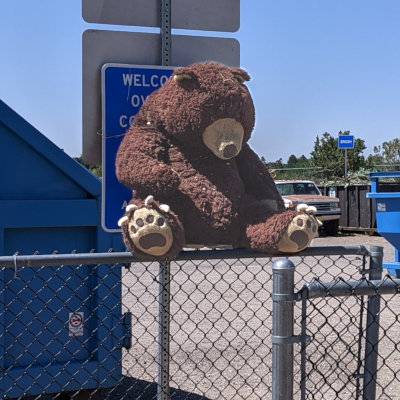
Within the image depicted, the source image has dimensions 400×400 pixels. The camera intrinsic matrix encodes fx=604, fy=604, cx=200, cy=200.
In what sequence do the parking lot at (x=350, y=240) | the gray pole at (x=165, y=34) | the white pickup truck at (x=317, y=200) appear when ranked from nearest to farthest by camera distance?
the gray pole at (x=165, y=34) → the parking lot at (x=350, y=240) → the white pickup truck at (x=317, y=200)

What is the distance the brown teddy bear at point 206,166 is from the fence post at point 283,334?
0.27 m

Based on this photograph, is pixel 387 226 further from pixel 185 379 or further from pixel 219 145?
pixel 219 145

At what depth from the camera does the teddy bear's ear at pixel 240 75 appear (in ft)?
8.98

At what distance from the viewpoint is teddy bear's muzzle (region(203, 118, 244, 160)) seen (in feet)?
8.55

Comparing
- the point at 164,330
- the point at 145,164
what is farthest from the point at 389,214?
the point at 145,164

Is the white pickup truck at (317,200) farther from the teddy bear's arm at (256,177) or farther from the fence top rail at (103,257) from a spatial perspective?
the fence top rail at (103,257)

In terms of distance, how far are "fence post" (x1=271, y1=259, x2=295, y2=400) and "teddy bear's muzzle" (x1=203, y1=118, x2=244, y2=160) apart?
2.11 ft

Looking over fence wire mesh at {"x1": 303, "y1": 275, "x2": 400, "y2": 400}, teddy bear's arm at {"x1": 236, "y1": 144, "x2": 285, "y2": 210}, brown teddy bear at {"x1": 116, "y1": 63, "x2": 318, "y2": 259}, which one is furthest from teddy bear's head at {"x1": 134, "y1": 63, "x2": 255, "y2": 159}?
fence wire mesh at {"x1": 303, "y1": 275, "x2": 400, "y2": 400}

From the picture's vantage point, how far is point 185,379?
16.1 feet

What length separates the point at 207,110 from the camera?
2.62m

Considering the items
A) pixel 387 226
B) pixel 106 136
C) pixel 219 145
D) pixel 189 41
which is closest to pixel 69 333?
pixel 106 136

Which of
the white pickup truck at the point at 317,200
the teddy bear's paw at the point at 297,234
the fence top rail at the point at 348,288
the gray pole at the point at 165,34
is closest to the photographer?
the fence top rail at the point at 348,288

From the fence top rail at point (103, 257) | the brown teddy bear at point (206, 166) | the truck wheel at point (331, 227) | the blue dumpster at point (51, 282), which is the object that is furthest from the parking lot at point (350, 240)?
the fence top rail at point (103, 257)

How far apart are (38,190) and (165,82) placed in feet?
3.21
